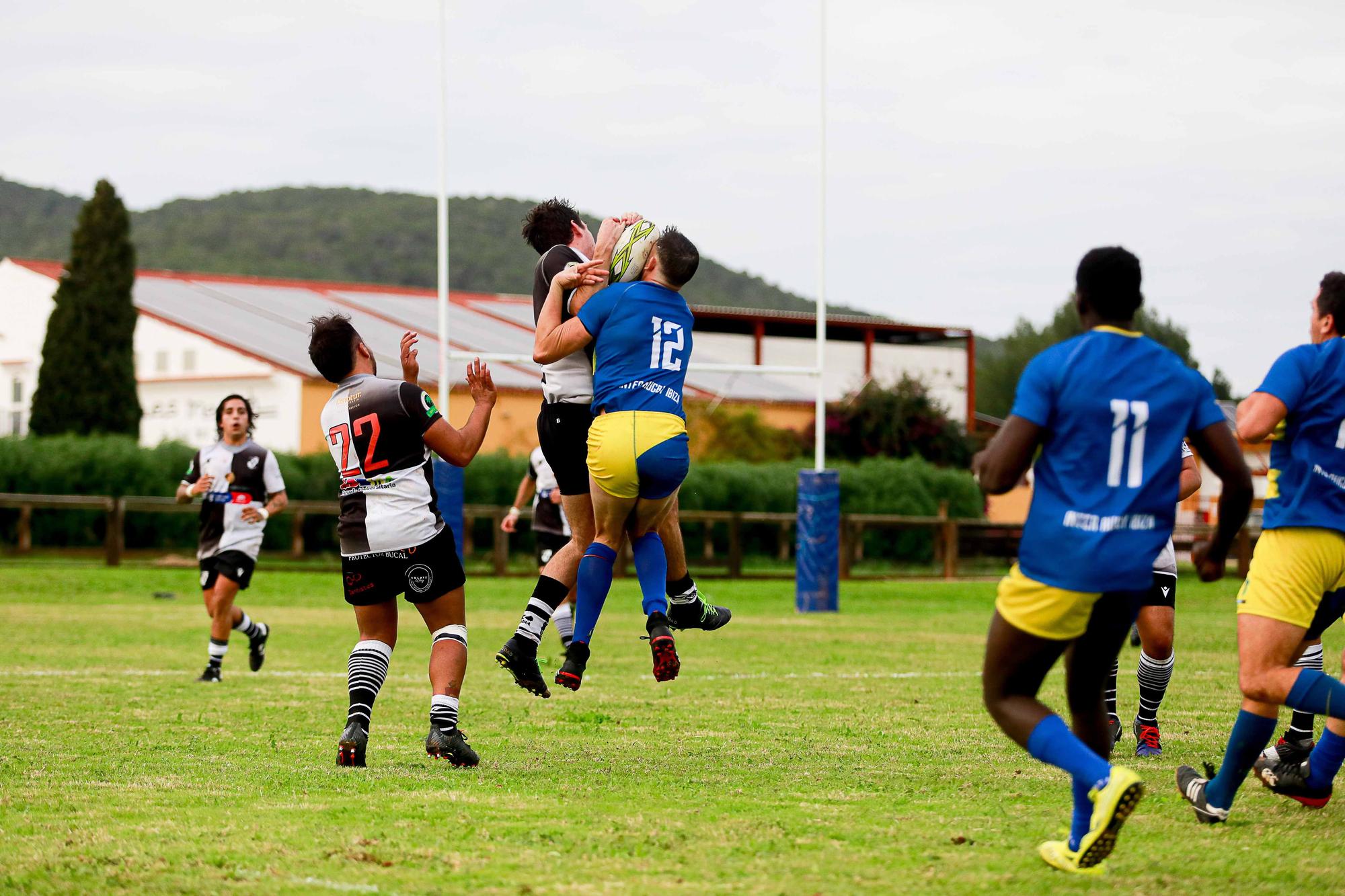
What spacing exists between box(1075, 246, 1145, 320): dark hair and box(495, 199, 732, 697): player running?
113 inches

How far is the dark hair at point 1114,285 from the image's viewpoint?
500 cm

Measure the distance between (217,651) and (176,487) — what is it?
22.5 metres

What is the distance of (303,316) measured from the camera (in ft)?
166

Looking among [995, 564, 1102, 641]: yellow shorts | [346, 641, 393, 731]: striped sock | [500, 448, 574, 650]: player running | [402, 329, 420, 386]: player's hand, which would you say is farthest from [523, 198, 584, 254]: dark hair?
[500, 448, 574, 650]: player running

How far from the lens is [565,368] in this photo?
7.75 metres

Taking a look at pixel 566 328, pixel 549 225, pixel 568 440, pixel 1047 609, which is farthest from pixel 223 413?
pixel 1047 609

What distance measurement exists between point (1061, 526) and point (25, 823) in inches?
147

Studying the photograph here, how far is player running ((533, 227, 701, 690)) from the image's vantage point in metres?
7.25

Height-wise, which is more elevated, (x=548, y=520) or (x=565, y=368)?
(x=565, y=368)

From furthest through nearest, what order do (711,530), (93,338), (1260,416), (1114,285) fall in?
1. (93,338)
2. (711,530)
3. (1260,416)
4. (1114,285)

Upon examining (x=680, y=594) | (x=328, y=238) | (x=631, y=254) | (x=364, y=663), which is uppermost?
(x=328, y=238)

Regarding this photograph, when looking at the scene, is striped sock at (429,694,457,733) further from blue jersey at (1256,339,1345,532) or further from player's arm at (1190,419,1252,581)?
blue jersey at (1256,339,1345,532)

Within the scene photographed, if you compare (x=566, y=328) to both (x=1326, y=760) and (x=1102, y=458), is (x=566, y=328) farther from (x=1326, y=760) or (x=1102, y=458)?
(x=1326, y=760)

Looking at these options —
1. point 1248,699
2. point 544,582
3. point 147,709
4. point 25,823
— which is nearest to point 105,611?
point 147,709
